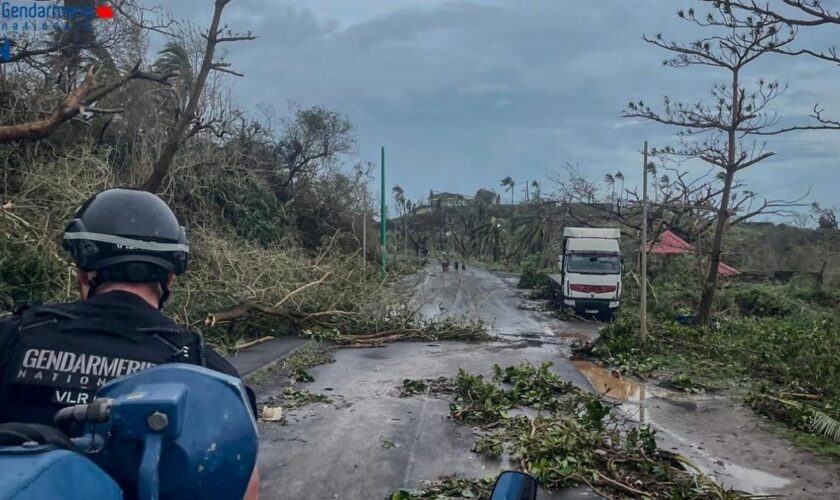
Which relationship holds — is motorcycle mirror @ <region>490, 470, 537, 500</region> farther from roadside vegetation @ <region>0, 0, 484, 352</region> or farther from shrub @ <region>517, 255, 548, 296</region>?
shrub @ <region>517, 255, 548, 296</region>

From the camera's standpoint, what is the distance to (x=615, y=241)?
83.6ft

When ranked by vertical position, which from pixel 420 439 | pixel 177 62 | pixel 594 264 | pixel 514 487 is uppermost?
pixel 177 62

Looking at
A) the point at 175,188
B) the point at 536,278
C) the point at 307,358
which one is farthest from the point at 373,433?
the point at 536,278

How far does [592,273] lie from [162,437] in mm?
24006

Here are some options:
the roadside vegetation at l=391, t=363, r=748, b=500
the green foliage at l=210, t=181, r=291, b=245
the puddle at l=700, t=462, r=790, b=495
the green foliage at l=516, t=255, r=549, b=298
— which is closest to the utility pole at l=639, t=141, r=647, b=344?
the roadside vegetation at l=391, t=363, r=748, b=500

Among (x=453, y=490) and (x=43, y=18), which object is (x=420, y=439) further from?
(x=43, y=18)

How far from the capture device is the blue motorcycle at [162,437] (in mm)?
1241

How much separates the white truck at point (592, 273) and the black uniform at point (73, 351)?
2329 cm

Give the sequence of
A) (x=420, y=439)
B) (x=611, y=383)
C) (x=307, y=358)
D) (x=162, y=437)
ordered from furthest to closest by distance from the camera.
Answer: (x=307, y=358) → (x=611, y=383) → (x=420, y=439) → (x=162, y=437)

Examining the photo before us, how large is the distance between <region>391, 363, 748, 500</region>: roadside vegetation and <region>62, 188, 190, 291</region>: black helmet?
14.5 ft

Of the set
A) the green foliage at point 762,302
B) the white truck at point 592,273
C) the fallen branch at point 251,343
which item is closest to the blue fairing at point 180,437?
the fallen branch at point 251,343

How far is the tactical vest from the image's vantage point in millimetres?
1797

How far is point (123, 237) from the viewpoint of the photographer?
1.91 meters

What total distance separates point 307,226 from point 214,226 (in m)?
10.0
